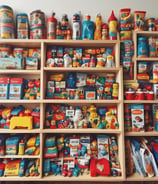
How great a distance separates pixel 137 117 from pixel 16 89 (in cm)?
116

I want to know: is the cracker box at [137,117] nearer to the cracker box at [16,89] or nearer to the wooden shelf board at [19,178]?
the wooden shelf board at [19,178]

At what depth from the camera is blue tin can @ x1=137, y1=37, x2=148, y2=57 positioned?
1.22 meters

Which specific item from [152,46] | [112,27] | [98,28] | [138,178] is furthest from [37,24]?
[138,178]

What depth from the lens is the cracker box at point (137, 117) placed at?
1140 millimetres

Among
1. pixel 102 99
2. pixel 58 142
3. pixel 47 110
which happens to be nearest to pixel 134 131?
pixel 102 99

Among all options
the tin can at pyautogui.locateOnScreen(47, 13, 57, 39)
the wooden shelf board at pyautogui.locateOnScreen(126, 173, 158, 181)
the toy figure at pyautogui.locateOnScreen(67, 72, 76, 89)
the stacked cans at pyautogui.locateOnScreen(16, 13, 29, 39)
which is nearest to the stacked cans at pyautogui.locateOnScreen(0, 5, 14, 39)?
the stacked cans at pyautogui.locateOnScreen(16, 13, 29, 39)

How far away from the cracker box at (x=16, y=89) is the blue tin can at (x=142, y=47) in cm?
119

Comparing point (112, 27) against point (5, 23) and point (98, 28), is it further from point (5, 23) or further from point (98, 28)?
point (5, 23)

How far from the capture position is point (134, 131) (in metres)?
1.14

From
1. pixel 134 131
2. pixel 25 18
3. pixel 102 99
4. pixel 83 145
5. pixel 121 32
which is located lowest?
pixel 83 145

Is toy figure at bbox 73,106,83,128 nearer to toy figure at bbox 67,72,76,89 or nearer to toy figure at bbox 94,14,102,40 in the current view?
toy figure at bbox 67,72,76,89

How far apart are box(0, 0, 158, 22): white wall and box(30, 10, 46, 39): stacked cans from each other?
141mm

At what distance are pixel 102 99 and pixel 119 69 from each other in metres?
0.31

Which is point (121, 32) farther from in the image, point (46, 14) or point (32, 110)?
point (32, 110)
